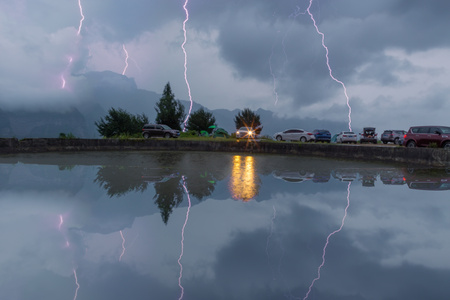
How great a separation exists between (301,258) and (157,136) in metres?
25.2

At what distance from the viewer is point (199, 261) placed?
308 centimetres

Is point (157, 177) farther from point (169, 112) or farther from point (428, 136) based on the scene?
point (169, 112)

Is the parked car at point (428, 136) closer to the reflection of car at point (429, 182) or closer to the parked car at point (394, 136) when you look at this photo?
the reflection of car at point (429, 182)

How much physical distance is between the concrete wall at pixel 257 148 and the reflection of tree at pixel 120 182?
1129 centimetres

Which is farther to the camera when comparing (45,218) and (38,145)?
(38,145)

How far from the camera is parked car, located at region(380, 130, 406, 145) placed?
25453 mm

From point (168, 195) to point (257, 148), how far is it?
1391 centimetres

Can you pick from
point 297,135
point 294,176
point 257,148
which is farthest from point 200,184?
point 297,135

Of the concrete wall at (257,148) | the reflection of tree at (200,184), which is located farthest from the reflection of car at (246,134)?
the reflection of tree at (200,184)

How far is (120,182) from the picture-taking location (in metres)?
7.32

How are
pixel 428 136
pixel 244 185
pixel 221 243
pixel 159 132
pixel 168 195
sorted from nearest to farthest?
pixel 221 243
pixel 168 195
pixel 244 185
pixel 428 136
pixel 159 132

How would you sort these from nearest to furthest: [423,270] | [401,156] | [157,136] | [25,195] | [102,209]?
1. [423,270]
2. [102,209]
3. [25,195]
4. [401,156]
5. [157,136]

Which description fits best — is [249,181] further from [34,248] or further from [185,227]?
[34,248]

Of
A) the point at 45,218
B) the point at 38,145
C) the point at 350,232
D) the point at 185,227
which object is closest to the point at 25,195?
the point at 45,218
